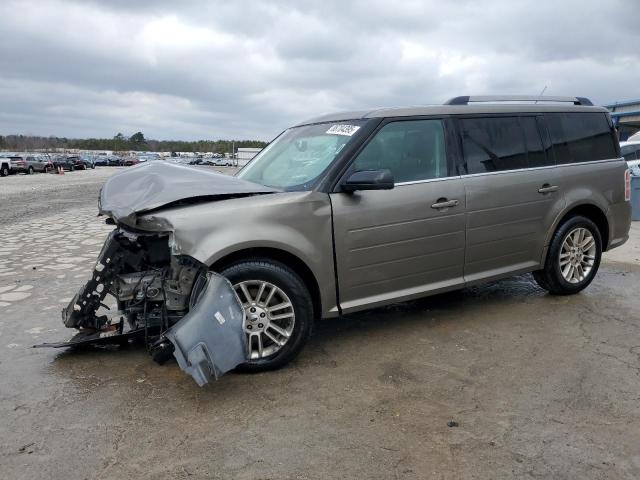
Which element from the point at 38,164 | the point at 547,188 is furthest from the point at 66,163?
the point at 547,188

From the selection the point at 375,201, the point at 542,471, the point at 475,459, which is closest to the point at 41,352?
the point at 375,201

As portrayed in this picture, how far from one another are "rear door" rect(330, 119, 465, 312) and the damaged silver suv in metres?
0.01

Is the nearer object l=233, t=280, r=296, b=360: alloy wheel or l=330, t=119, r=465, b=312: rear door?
l=233, t=280, r=296, b=360: alloy wheel

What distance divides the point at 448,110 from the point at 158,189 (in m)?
2.46

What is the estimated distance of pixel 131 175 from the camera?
4188 millimetres

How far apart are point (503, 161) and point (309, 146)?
5.65 ft

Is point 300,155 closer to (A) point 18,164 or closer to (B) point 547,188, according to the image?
(B) point 547,188

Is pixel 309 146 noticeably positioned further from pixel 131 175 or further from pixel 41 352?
pixel 41 352

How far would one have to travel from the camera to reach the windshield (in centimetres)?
414

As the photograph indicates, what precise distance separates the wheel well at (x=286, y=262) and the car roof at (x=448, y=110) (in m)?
1.31

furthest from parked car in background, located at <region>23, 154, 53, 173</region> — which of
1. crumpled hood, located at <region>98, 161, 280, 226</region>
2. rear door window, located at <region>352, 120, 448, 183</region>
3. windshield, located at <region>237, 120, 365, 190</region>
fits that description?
rear door window, located at <region>352, 120, 448, 183</region>

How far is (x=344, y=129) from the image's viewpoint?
4.31 meters

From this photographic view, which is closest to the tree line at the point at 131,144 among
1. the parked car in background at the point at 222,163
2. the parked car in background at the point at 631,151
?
the parked car in background at the point at 222,163

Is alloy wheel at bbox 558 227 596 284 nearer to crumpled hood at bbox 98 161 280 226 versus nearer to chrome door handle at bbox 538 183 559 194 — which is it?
chrome door handle at bbox 538 183 559 194
